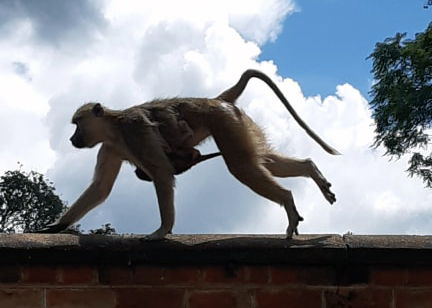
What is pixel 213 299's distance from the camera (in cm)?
444

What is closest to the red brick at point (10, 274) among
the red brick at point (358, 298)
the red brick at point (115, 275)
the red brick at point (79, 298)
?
the red brick at point (79, 298)

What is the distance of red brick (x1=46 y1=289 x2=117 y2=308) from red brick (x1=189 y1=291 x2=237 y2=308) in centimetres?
42

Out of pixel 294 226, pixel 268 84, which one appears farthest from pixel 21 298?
pixel 268 84

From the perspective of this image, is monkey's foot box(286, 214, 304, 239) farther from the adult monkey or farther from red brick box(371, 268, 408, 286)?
red brick box(371, 268, 408, 286)

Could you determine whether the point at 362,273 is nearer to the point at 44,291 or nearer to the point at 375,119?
the point at 44,291

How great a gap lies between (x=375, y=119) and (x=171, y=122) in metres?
13.5

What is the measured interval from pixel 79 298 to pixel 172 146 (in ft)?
6.03

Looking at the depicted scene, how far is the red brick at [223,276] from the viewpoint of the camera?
4.43 m

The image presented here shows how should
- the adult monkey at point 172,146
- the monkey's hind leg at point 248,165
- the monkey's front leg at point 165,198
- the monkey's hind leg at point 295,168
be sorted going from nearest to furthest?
the monkey's front leg at point 165,198 → the monkey's hind leg at point 248,165 → the adult monkey at point 172,146 → the monkey's hind leg at point 295,168

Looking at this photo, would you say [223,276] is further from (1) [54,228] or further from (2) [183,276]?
(1) [54,228]

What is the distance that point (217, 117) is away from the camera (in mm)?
6082

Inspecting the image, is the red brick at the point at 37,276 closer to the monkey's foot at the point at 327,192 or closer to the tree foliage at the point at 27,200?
the monkey's foot at the point at 327,192

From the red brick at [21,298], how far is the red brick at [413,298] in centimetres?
183

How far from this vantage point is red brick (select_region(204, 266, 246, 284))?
443 centimetres
